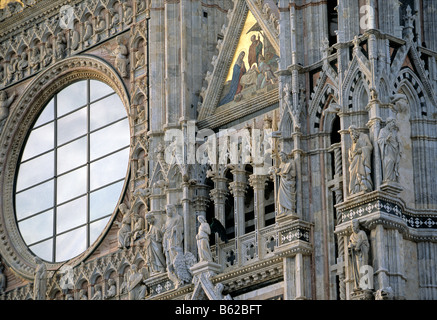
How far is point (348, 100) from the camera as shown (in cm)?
3550

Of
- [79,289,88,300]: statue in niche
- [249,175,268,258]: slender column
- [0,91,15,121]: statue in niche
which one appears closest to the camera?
[249,175,268,258]: slender column

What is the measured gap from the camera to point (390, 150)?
113 ft

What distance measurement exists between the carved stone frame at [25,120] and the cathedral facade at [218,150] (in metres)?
0.04

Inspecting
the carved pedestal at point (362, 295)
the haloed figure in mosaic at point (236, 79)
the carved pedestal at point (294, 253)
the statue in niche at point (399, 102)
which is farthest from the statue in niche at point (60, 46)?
the carved pedestal at point (362, 295)

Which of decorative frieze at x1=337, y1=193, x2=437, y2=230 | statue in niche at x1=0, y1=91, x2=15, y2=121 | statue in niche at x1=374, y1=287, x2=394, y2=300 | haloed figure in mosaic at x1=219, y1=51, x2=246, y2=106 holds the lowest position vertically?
statue in niche at x1=374, y1=287, x2=394, y2=300

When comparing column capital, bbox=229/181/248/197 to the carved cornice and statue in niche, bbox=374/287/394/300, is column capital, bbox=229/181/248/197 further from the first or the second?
statue in niche, bbox=374/287/394/300

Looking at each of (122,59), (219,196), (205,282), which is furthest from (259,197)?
(122,59)

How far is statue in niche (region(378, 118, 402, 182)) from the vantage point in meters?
34.2

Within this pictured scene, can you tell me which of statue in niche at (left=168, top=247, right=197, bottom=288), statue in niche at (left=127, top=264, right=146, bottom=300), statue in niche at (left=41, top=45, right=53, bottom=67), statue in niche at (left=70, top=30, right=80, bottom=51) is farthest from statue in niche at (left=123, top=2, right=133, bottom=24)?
statue in niche at (left=168, top=247, right=197, bottom=288)

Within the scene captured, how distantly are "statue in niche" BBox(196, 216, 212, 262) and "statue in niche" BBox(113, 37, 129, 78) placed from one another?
6.36 metres

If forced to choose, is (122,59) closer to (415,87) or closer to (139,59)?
(139,59)

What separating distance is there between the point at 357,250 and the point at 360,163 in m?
1.78

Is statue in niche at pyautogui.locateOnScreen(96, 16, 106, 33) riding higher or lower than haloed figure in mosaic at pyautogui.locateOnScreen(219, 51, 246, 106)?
higher
